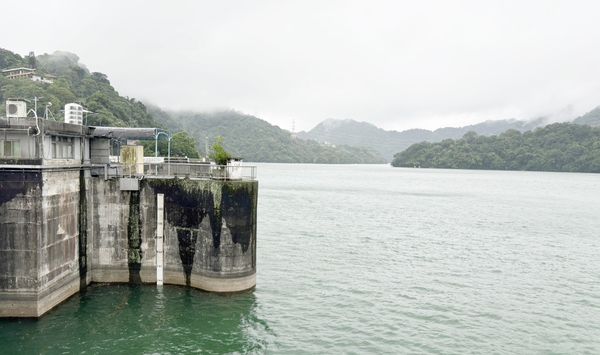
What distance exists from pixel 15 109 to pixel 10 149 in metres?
2.31

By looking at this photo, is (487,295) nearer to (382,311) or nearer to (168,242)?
(382,311)

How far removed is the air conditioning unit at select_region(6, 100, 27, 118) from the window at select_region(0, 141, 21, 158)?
1.64 metres

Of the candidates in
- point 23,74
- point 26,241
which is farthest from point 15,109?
point 23,74

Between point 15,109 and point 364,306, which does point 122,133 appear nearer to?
point 15,109

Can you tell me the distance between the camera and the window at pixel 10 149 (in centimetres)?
1897

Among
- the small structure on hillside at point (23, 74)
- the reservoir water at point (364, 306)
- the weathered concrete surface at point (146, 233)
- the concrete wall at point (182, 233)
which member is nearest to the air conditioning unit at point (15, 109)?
the weathered concrete surface at point (146, 233)

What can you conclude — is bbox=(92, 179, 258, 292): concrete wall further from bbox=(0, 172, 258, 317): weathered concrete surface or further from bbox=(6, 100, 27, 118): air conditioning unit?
bbox=(6, 100, 27, 118): air conditioning unit

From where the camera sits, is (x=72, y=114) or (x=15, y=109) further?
(x=72, y=114)

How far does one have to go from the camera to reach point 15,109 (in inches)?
796

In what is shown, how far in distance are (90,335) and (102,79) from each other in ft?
624

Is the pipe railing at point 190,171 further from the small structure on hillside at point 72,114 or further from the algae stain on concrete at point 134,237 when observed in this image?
the small structure on hillside at point 72,114

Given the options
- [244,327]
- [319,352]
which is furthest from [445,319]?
[244,327]

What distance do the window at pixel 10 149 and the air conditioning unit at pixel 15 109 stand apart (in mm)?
1638

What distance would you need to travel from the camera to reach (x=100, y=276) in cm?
2375
